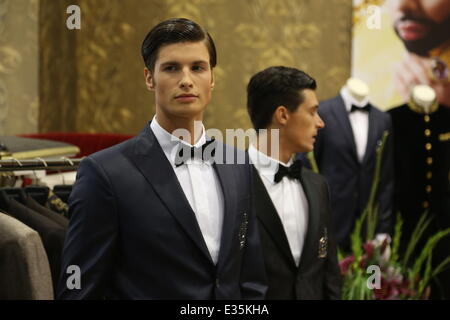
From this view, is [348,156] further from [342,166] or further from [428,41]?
[428,41]

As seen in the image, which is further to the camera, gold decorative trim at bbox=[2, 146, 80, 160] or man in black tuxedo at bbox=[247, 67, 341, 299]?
gold decorative trim at bbox=[2, 146, 80, 160]

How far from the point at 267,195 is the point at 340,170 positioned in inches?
63.9

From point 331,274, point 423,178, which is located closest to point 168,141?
point 331,274

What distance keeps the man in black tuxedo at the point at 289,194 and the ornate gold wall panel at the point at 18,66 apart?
2.65 metres

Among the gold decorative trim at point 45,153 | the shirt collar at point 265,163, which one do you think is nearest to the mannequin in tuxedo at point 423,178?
the gold decorative trim at point 45,153

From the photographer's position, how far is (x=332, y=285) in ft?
6.82

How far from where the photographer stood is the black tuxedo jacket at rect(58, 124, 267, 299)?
1530 mm

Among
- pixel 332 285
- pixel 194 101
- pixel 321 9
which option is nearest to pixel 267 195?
pixel 332 285

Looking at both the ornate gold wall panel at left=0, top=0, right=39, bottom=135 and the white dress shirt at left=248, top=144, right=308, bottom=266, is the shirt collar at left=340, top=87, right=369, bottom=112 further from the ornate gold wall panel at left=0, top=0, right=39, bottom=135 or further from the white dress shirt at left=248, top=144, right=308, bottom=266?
the ornate gold wall panel at left=0, top=0, right=39, bottom=135

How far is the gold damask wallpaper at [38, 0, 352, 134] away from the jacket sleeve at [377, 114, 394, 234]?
0.58 metres

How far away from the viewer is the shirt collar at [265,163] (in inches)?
80.1

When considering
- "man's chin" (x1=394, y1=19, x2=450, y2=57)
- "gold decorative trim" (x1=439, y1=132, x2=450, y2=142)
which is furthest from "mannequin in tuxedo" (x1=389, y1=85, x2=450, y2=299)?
"man's chin" (x1=394, y1=19, x2=450, y2=57)

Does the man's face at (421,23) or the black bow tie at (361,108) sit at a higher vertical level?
the man's face at (421,23)

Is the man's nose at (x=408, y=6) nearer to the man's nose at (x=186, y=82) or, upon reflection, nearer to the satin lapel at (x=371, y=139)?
the satin lapel at (x=371, y=139)
